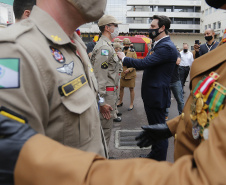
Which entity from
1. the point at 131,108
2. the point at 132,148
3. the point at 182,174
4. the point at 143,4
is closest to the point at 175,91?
the point at 131,108

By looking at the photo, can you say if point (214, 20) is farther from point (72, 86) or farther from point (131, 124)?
point (72, 86)

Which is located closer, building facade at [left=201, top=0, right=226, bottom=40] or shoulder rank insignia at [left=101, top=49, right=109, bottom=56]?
shoulder rank insignia at [left=101, top=49, right=109, bottom=56]

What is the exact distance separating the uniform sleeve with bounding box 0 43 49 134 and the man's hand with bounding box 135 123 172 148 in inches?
42.6

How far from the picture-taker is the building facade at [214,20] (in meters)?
32.6

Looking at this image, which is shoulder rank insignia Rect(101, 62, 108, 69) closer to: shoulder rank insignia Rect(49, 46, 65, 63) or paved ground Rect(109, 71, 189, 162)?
paved ground Rect(109, 71, 189, 162)

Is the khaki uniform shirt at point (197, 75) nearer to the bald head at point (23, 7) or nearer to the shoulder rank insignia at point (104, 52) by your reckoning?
the shoulder rank insignia at point (104, 52)

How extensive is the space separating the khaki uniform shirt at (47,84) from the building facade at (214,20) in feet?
113

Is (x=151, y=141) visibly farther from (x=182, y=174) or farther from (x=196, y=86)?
(x=182, y=174)

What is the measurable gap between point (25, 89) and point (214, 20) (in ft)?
143

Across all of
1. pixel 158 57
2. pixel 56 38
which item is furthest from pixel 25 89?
pixel 158 57

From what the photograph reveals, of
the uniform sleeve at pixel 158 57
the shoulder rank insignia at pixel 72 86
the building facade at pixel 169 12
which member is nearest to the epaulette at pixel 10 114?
the shoulder rank insignia at pixel 72 86

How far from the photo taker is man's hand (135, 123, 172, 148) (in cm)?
174

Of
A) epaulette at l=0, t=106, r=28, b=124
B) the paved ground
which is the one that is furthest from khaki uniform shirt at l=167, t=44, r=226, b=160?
the paved ground

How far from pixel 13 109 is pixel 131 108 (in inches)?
216
